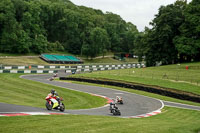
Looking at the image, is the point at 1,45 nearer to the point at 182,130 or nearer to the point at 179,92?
the point at 179,92

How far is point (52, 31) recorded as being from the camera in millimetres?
106875

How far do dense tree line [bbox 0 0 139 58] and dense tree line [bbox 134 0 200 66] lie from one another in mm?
34234

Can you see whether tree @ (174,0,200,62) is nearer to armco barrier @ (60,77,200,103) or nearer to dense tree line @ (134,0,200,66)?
dense tree line @ (134,0,200,66)

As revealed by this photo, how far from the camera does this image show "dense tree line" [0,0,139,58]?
78.7m

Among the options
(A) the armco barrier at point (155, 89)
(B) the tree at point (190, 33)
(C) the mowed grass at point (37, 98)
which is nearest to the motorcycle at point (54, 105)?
(C) the mowed grass at point (37, 98)

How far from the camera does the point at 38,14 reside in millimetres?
90375

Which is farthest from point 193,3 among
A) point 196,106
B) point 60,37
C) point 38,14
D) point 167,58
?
point 60,37

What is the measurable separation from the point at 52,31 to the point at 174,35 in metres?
55.8

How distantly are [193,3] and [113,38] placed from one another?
63.5 meters

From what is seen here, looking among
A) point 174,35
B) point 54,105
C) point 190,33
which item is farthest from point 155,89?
point 174,35

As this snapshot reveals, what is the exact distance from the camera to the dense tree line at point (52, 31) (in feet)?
258

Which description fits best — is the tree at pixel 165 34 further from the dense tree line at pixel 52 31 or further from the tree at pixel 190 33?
the dense tree line at pixel 52 31

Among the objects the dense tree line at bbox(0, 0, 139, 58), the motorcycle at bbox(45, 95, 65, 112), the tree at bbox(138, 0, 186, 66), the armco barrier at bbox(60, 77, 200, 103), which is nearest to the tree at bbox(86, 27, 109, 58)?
the dense tree line at bbox(0, 0, 139, 58)

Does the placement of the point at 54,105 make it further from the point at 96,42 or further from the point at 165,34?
the point at 96,42
